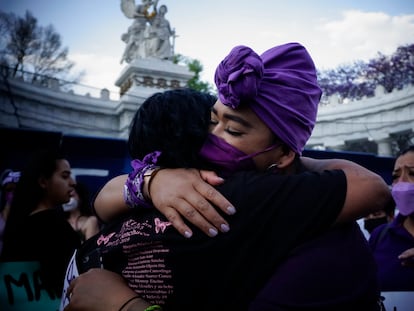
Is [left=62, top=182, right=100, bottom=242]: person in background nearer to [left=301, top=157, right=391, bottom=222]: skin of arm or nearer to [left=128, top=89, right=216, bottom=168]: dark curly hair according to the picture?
[left=128, top=89, right=216, bottom=168]: dark curly hair

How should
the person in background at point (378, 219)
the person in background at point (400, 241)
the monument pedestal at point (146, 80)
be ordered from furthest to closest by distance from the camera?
the monument pedestal at point (146, 80), the person in background at point (378, 219), the person in background at point (400, 241)

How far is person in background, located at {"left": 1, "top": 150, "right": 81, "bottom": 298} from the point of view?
2.76m

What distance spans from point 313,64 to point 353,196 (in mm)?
464

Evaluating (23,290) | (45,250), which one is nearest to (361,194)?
(45,250)

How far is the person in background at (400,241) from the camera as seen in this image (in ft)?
8.27

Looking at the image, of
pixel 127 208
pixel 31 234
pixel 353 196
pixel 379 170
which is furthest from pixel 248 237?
pixel 379 170

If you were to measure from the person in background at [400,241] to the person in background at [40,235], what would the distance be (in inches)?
79.5

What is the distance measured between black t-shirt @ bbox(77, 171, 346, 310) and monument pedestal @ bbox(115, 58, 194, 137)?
46.9ft

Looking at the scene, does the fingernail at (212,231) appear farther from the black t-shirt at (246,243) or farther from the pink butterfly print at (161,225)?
the pink butterfly print at (161,225)

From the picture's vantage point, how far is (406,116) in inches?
619

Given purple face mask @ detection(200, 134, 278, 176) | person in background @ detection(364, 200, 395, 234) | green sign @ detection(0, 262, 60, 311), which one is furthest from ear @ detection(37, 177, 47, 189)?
person in background @ detection(364, 200, 395, 234)

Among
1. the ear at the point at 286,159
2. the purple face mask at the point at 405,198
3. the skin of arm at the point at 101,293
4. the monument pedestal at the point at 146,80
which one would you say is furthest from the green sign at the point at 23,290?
the monument pedestal at the point at 146,80

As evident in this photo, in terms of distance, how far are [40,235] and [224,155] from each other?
1.99m

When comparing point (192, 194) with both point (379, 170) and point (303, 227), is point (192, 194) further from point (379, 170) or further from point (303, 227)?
point (379, 170)
